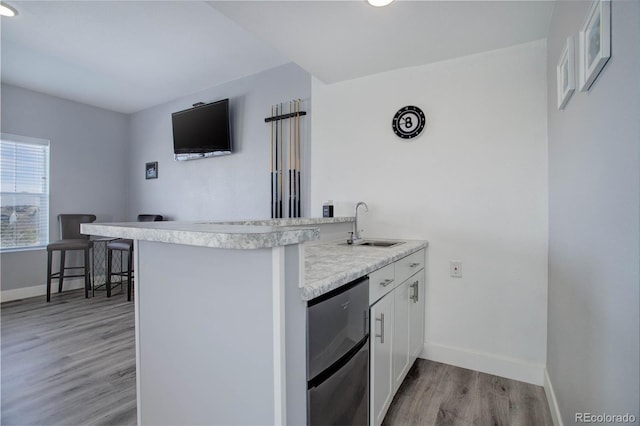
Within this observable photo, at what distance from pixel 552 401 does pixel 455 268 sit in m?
0.92

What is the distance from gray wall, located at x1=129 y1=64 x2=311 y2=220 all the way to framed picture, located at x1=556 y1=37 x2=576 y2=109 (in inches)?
81.3

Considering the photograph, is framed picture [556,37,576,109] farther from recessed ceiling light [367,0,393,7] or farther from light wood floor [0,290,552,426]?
light wood floor [0,290,552,426]

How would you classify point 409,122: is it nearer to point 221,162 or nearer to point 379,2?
point 379,2

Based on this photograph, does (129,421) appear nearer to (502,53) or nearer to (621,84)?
(621,84)

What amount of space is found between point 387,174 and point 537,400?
70.9 inches

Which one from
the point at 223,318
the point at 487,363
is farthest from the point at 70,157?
the point at 487,363

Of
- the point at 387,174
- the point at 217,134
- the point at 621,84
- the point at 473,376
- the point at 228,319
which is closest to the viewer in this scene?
the point at 621,84

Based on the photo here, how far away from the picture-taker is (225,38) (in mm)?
2791

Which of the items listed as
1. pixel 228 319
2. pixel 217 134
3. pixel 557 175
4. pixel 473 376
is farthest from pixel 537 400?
pixel 217 134

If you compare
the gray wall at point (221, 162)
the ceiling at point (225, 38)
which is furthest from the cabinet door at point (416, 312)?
the ceiling at point (225, 38)

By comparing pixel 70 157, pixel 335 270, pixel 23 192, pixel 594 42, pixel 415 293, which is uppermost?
pixel 70 157

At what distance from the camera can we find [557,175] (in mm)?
1706

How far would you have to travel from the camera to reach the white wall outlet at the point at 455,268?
230cm

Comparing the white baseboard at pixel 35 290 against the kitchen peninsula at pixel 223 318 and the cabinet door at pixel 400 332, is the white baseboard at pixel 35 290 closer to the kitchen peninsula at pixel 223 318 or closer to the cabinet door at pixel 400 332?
the kitchen peninsula at pixel 223 318
